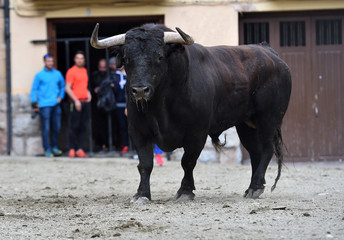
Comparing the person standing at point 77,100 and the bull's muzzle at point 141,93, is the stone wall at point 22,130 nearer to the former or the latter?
the person standing at point 77,100

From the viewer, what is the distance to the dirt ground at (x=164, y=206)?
20.5 ft

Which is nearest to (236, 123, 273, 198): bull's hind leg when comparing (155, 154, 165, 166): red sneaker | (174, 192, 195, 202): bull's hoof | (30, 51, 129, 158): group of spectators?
(174, 192, 195, 202): bull's hoof

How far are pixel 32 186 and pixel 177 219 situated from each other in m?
4.34

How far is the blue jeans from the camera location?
14039 mm

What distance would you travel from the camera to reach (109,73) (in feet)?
48.4

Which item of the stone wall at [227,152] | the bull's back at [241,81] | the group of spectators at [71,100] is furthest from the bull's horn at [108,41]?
the stone wall at [227,152]

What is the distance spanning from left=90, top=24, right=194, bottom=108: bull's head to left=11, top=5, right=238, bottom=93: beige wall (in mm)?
6247

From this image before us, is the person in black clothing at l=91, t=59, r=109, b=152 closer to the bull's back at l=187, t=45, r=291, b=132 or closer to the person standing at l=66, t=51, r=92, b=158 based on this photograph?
the person standing at l=66, t=51, r=92, b=158

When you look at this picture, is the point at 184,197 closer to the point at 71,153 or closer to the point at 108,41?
the point at 108,41

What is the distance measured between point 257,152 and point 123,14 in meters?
5.69

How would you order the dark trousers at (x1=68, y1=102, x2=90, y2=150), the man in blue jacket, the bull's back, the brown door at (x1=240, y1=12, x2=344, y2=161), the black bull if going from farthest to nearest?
the brown door at (x1=240, y1=12, x2=344, y2=161)
the dark trousers at (x1=68, y1=102, x2=90, y2=150)
the man in blue jacket
the bull's back
the black bull

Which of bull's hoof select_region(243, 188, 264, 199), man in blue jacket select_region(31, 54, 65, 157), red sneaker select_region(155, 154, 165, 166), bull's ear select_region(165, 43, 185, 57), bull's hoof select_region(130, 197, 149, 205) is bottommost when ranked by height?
red sneaker select_region(155, 154, 165, 166)

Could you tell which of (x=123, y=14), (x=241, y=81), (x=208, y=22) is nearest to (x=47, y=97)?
(x=123, y=14)

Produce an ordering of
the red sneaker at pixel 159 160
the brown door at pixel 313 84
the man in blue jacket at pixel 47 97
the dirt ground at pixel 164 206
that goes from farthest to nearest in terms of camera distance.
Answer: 1. the brown door at pixel 313 84
2. the man in blue jacket at pixel 47 97
3. the red sneaker at pixel 159 160
4. the dirt ground at pixel 164 206
